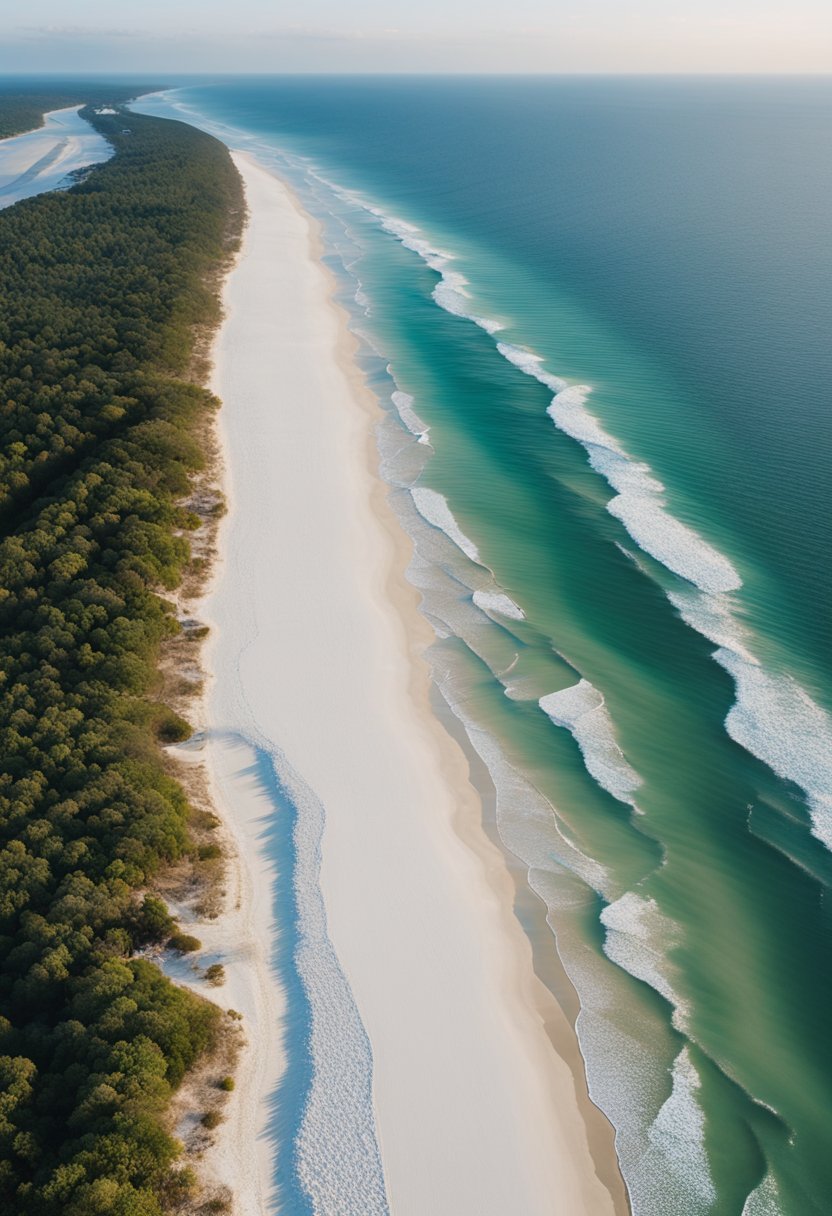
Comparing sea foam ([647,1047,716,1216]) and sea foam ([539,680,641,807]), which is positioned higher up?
sea foam ([539,680,641,807])

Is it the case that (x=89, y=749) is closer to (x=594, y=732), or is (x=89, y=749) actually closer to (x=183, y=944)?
(x=183, y=944)

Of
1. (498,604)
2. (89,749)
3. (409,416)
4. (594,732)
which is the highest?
(409,416)

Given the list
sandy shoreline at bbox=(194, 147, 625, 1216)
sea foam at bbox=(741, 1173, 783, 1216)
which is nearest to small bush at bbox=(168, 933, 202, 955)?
sandy shoreline at bbox=(194, 147, 625, 1216)

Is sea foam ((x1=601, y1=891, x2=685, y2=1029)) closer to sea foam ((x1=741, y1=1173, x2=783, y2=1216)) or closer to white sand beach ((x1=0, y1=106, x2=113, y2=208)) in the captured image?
sea foam ((x1=741, y1=1173, x2=783, y2=1216))

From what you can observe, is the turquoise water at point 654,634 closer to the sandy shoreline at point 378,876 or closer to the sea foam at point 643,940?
the sea foam at point 643,940

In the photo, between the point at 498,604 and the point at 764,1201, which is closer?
the point at 764,1201

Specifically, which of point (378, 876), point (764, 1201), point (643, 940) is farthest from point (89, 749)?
point (764, 1201)
